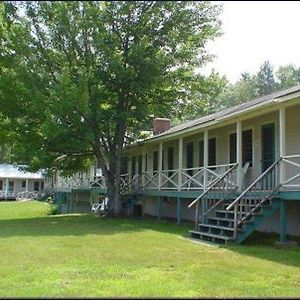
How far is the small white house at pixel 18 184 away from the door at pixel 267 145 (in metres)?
51.7

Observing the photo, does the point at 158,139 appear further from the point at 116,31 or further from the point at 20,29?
the point at 20,29

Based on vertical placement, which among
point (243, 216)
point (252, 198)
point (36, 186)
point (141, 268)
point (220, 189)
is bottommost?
point (141, 268)

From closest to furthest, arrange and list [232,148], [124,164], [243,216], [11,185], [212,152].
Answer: [243,216], [232,148], [212,152], [124,164], [11,185]

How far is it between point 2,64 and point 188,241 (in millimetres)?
15267

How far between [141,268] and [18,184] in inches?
2551

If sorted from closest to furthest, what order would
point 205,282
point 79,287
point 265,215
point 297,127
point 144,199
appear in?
point 79,287 → point 205,282 → point 265,215 → point 297,127 → point 144,199

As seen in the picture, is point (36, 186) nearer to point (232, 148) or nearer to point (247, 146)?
point (232, 148)

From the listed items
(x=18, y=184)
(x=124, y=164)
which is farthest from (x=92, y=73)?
(x=18, y=184)

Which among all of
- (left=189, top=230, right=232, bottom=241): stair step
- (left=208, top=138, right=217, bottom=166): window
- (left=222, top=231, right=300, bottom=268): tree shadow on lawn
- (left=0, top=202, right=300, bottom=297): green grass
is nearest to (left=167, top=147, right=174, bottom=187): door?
(left=208, top=138, right=217, bottom=166): window

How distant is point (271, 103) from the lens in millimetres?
13742

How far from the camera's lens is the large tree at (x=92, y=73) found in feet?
72.0

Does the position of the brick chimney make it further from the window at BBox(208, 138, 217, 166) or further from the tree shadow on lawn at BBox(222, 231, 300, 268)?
the tree shadow on lawn at BBox(222, 231, 300, 268)

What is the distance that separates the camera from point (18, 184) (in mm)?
71062

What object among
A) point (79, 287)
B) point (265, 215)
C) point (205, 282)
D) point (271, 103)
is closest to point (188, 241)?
point (265, 215)
